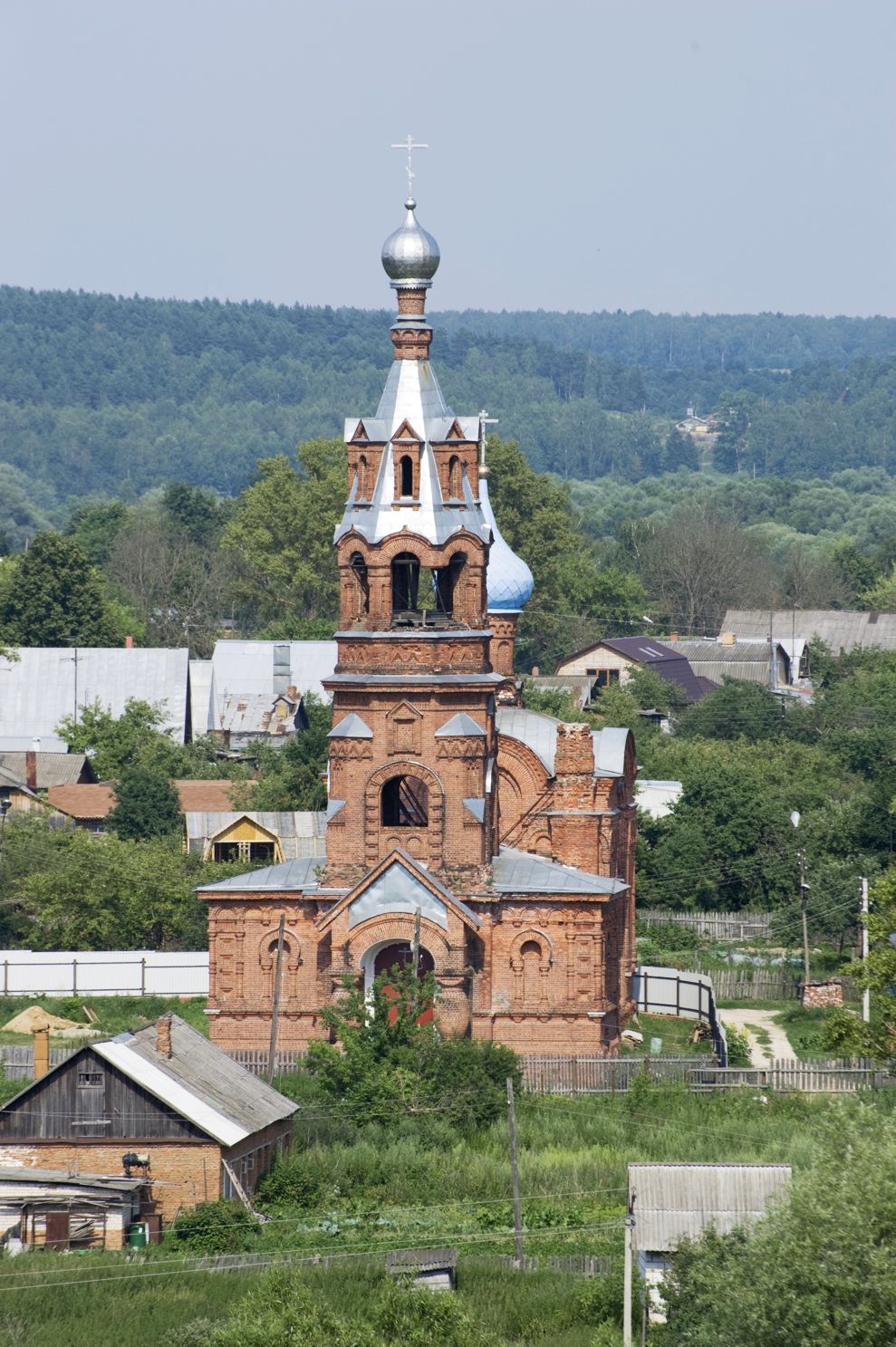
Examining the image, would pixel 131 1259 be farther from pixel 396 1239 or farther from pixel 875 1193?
pixel 875 1193

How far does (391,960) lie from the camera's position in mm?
38875

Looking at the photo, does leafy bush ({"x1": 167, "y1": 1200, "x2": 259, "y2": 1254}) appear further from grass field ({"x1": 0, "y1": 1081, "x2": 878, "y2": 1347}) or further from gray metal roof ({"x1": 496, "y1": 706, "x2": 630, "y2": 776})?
gray metal roof ({"x1": 496, "y1": 706, "x2": 630, "y2": 776})

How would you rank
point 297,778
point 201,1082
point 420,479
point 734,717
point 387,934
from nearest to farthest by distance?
point 201,1082, point 387,934, point 420,479, point 297,778, point 734,717

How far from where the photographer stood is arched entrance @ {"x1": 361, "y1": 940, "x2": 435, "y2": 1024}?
38.3m

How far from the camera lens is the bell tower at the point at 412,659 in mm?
38906

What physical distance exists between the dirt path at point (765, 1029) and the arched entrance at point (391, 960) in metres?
4.52

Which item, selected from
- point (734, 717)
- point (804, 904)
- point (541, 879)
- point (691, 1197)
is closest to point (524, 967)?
point (541, 879)

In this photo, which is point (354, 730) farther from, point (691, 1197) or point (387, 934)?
point (691, 1197)

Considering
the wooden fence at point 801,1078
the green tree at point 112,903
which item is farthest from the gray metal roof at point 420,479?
the green tree at point 112,903

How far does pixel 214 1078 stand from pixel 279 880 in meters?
6.81

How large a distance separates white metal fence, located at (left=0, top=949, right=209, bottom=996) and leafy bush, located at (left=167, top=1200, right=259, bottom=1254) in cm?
1499

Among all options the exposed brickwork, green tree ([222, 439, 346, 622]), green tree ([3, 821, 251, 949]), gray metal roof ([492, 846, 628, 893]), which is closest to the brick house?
gray metal roof ([492, 846, 628, 893])

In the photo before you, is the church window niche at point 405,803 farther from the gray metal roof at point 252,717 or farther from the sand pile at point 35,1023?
the gray metal roof at point 252,717

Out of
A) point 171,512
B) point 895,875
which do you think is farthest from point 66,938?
point 171,512
